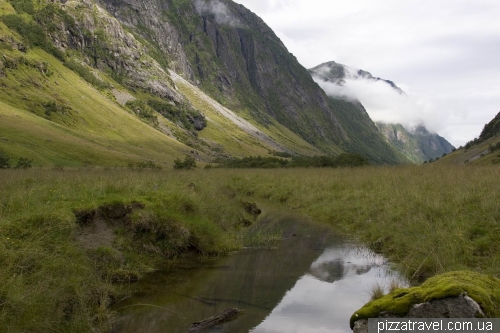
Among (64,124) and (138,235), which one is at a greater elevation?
(64,124)

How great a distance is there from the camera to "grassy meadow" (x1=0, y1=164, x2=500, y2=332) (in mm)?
7859

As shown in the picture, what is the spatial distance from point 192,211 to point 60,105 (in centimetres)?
10266

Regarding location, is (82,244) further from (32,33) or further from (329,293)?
(32,33)

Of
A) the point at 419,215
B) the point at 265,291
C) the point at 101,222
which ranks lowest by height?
the point at 265,291

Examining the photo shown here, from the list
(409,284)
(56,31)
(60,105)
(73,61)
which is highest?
(56,31)

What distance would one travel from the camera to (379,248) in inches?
625

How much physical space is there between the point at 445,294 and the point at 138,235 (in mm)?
10663

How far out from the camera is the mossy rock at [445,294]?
6203mm

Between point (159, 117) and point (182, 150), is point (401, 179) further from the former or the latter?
point (159, 117)

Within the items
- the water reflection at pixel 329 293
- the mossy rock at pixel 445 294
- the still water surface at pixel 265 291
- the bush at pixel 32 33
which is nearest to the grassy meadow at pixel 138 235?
the still water surface at pixel 265 291

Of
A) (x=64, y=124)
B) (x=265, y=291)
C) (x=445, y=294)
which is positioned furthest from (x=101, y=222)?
(x=64, y=124)

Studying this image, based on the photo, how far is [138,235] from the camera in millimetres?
14180

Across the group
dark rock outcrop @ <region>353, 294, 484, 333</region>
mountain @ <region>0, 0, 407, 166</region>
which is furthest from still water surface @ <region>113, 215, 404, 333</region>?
mountain @ <region>0, 0, 407, 166</region>

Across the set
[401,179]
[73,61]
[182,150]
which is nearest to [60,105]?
[182,150]
